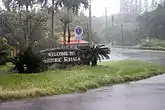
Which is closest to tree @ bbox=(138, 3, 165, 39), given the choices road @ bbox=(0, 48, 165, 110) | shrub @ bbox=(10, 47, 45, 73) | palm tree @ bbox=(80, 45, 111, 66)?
palm tree @ bbox=(80, 45, 111, 66)

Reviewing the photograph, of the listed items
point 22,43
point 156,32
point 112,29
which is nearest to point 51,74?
point 22,43

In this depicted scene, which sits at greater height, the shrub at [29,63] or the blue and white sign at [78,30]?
the blue and white sign at [78,30]

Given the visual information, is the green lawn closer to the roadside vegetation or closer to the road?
the road

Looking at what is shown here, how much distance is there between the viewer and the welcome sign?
17.9 metres

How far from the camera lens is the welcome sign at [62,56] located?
58.6 feet

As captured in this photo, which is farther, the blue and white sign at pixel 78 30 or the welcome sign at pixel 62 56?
the blue and white sign at pixel 78 30

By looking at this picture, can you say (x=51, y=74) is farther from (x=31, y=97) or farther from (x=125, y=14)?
(x=125, y=14)

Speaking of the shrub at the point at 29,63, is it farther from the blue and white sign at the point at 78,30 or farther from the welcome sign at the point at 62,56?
the blue and white sign at the point at 78,30

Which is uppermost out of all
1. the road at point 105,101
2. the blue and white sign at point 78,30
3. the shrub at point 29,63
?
the blue and white sign at point 78,30

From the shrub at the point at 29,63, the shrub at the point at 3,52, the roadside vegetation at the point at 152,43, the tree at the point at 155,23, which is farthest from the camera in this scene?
the tree at the point at 155,23

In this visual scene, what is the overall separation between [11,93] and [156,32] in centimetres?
6299

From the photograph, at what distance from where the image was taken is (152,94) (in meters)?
11.2

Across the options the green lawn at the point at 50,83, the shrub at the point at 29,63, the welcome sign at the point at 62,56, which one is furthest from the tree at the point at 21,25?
the green lawn at the point at 50,83

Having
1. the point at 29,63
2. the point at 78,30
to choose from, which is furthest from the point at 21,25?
the point at 29,63
